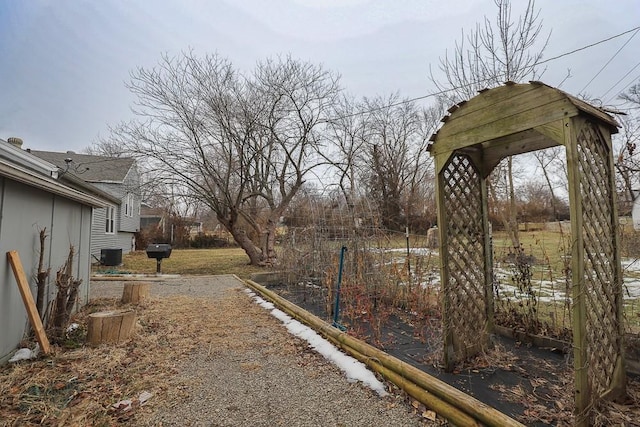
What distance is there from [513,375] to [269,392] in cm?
202

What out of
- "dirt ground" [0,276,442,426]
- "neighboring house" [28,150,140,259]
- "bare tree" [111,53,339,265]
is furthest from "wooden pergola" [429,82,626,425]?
"neighboring house" [28,150,140,259]

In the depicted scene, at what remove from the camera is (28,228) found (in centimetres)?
367

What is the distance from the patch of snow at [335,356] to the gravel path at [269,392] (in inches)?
2.9

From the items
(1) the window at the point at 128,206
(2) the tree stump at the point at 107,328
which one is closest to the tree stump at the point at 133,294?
(2) the tree stump at the point at 107,328

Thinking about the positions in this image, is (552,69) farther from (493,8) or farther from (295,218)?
(295,218)

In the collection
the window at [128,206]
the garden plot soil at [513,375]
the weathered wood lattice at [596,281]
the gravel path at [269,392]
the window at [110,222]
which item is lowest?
the gravel path at [269,392]

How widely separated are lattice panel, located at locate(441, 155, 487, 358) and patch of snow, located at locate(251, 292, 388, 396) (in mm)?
793

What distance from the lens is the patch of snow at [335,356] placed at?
2.80m

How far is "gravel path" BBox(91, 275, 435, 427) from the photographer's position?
227 centimetres

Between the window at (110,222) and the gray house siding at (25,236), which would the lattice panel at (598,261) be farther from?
the window at (110,222)

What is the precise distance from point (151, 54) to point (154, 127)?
222cm

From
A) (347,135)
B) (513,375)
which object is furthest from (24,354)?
(347,135)

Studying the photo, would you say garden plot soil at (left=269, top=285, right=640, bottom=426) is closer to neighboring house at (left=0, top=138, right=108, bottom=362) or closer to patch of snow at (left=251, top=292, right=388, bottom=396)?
patch of snow at (left=251, top=292, right=388, bottom=396)

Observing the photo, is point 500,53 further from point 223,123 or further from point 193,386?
point 223,123
